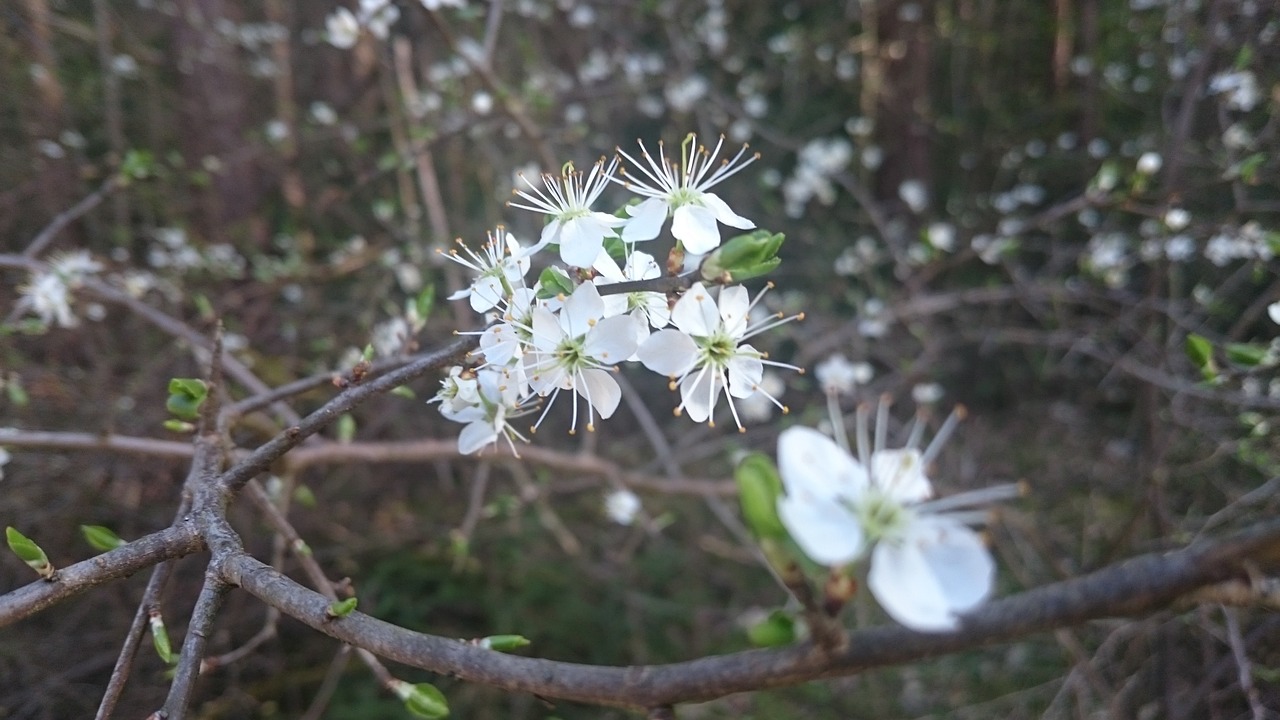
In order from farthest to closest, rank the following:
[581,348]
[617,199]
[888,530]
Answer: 1. [617,199]
2. [581,348]
3. [888,530]

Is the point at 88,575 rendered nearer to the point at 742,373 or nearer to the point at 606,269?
the point at 606,269

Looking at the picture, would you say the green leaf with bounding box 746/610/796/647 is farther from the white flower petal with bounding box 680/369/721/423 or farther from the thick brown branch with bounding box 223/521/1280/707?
the white flower petal with bounding box 680/369/721/423

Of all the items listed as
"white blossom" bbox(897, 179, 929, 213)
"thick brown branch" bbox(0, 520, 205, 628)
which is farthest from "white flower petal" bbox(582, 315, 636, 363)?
"white blossom" bbox(897, 179, 929, 213)

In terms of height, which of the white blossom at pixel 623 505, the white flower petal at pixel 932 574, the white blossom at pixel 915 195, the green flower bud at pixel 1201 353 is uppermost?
the white blossom at pixel 915 195

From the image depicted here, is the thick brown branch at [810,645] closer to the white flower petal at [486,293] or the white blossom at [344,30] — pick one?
the white flower petal at [486,293]

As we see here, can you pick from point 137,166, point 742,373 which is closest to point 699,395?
point 742,373

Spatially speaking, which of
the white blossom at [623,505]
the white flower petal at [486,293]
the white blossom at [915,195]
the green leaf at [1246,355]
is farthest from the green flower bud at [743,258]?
the white blossom at [915,195]

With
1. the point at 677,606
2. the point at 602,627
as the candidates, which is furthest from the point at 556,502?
the point at 677,606
